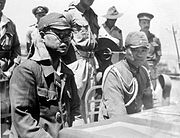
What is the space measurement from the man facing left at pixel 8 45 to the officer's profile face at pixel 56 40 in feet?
4.58

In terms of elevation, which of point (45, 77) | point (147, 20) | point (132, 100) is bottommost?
point (132, 100)

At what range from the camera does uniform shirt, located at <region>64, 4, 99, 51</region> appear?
11.2ft

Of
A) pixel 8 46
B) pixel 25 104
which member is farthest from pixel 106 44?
pixel 25 104

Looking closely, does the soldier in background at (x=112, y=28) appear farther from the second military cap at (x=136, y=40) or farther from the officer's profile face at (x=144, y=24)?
the second military cap at (x=136, y=40)

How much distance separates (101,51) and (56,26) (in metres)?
1.99

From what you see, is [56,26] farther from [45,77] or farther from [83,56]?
[83,56]

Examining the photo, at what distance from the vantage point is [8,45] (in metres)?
3.27

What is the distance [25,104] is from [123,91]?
0.82m

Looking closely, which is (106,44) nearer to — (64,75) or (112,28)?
(112,28)

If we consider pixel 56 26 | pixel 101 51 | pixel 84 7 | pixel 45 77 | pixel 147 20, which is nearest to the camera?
pixel 45 77

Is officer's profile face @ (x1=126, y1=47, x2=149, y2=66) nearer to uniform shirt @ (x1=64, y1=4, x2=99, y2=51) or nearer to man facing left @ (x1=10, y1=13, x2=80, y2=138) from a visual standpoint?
man facing left @ (x1=10, y1=13, x2=80, y2=138)

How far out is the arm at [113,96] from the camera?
6.86ft

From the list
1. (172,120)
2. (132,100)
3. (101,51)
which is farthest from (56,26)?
(101,51)

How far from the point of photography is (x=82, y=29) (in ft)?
11.3
